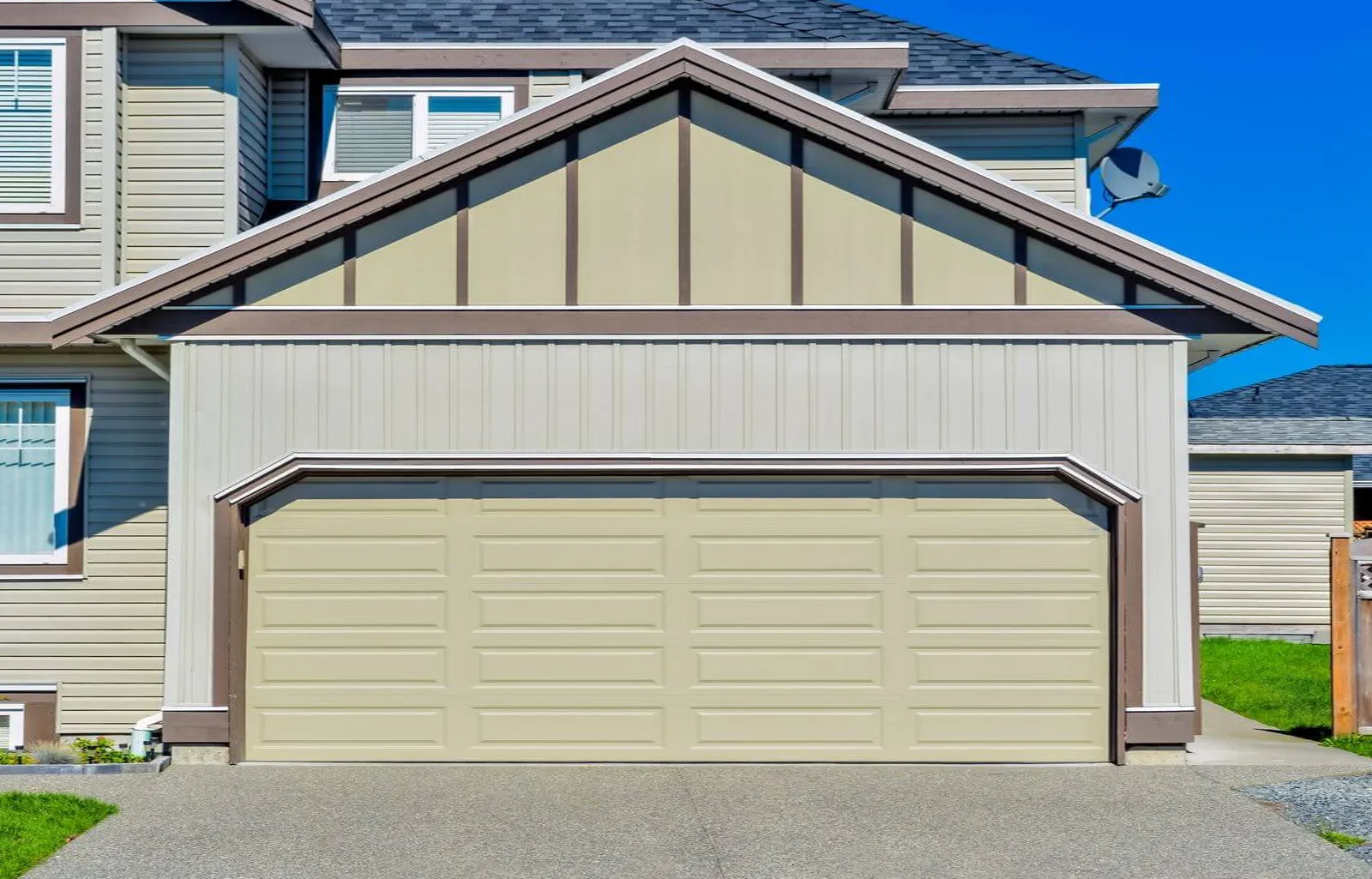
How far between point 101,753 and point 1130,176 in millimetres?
11739

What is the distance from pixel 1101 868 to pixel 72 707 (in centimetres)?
872

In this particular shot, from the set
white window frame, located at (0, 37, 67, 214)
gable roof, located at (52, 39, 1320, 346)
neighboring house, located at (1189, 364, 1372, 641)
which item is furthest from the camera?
neighboring house, located at (1189, 364, 1372, 641)

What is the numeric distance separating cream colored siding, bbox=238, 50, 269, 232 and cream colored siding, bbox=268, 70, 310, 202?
12 centimetres

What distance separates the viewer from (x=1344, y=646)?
11078mm

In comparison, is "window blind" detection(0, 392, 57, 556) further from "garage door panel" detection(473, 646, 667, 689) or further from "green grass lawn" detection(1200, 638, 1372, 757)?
"green grass lawn" detection(1200, 638, 1372, 757)

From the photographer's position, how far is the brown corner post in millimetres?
11070

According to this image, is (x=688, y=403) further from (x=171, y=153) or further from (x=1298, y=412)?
(x=1298, y=412)

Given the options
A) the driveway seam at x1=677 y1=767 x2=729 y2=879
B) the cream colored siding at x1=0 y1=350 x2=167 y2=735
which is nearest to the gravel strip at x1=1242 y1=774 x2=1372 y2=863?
the driveway seam at x1=677 y1=767 x2=729 y2=879

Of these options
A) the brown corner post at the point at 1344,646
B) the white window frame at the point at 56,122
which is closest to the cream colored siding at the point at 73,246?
the white window frame at the point at 56,122

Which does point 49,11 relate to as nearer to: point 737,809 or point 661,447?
point 661,447

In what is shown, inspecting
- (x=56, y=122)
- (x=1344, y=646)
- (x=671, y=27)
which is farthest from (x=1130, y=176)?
(x=56, y=122)

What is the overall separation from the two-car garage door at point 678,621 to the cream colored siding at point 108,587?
2470mm

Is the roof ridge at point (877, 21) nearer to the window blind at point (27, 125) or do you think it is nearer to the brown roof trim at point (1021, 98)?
the brown roof trim at point (1021, 98)

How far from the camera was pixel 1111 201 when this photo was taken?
51.7ft
